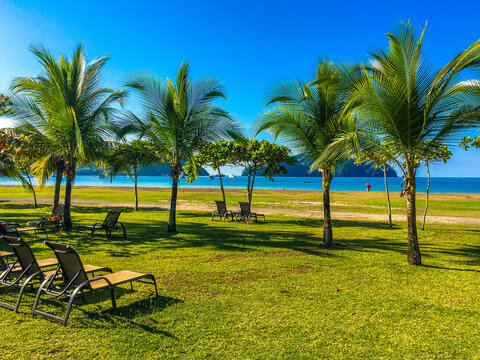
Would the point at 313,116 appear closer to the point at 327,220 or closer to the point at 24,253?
the point at 327,220

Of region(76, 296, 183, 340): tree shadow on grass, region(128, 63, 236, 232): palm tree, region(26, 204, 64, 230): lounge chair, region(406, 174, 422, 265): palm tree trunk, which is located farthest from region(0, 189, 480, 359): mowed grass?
region(128, 63, 236, 232): palm tree

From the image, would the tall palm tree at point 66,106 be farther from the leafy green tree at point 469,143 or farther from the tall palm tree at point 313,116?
the leafy green tree at point 469,143

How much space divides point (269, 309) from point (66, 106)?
11441mm

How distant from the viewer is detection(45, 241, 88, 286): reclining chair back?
4.68 meters

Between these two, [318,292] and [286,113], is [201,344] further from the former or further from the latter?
[286,113]

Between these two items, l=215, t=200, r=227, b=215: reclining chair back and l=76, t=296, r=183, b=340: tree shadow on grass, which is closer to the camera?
l=76, t=296, r=183, b=340: tree shadow on grass

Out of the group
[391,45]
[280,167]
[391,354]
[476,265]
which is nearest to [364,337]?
[391,354]

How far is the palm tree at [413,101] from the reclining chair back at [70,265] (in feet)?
20.1

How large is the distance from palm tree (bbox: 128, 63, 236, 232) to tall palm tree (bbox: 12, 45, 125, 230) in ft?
5.32

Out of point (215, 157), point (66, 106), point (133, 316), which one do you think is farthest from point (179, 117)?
point (133, 316)

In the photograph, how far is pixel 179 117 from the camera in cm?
1330

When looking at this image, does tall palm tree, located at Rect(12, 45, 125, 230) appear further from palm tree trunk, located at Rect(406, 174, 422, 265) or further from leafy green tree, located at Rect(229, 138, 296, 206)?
palm tree trunk, located at Rect(406, 174, 422, 265)

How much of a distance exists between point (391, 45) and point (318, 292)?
5.85 m

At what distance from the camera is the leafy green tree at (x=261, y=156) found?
18469mm
